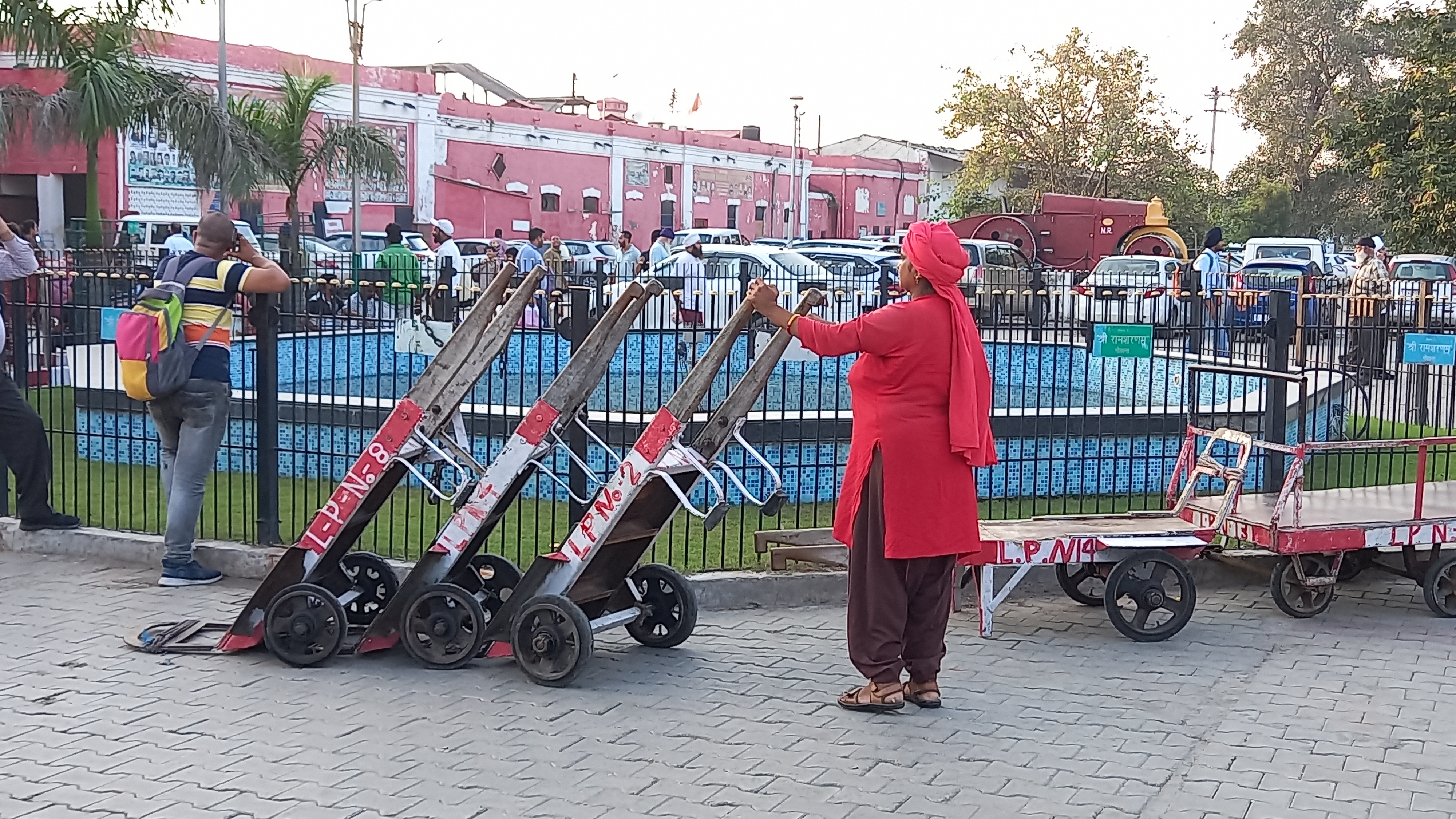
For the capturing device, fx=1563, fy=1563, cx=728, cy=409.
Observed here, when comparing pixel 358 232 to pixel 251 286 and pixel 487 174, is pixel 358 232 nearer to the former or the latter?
pixel 487 174

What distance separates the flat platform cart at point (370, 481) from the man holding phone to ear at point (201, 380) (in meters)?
1.35

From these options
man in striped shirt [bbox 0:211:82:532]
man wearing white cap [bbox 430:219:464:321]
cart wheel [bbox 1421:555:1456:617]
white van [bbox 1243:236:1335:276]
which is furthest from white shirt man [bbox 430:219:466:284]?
white van [bbox 1243:236:1335:276]

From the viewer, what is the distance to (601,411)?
32.8ft

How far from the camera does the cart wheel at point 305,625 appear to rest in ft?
20.0

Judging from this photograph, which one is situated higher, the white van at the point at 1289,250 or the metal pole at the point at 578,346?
the white van at the point at 1289,250

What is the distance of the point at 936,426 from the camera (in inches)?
221

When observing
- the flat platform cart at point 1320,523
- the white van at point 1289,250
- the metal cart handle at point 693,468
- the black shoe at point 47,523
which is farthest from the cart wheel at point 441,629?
the white van at point 1289,250

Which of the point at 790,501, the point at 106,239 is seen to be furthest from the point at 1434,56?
the point at 106,239

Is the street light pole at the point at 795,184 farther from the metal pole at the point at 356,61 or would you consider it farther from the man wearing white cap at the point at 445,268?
the man wearing white cap at the point at 445,268

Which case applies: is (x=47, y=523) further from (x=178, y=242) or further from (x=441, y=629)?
(x=178, y=242)

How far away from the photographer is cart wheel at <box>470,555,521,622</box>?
21.3ft

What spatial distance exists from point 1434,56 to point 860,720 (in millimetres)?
14473

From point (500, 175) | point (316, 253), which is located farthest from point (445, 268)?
point (500, 175)

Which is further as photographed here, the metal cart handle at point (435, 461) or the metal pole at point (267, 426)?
the metal pole at point (267, 426)
